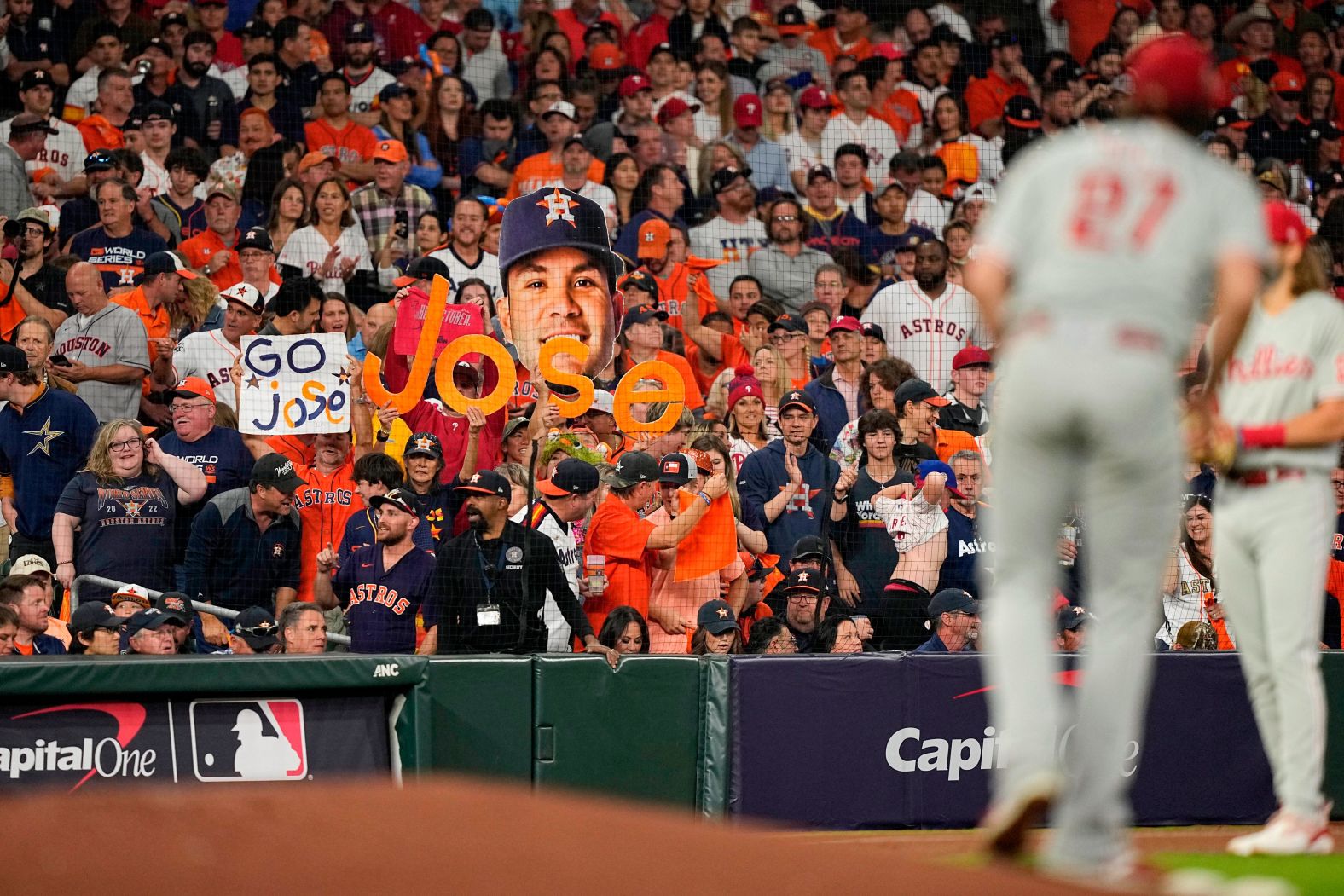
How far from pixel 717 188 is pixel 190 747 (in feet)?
20.3

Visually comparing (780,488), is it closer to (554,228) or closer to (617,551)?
(617,551)

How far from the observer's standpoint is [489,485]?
8.75m

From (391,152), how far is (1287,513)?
330 inches

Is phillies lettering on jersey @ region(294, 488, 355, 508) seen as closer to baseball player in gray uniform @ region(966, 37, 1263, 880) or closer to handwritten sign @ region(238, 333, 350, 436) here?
handwritten sign @ region(238, 333, 350, 436)

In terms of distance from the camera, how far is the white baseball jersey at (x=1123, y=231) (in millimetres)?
3344

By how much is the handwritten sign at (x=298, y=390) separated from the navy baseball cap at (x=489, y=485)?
105 centimetres

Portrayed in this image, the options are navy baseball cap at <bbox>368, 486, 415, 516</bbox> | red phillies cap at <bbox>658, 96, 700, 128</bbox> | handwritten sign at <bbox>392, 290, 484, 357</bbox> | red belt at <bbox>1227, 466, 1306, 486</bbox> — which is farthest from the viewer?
red phillies cap at <bbox>658, 96, 700, 128</bbox>

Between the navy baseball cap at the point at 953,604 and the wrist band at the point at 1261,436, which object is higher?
the wrist band at the point at 1261,436

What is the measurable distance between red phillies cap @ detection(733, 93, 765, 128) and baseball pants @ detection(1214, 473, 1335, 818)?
9267mm

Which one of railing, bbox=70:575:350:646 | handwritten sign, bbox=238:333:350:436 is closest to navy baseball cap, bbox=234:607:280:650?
railing, bbox=70:575:350:646

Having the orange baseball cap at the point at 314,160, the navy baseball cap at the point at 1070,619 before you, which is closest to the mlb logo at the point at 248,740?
the navy baseball cap at the point at 1070,619

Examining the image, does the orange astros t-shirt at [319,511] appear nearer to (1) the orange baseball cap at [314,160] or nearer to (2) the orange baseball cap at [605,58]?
(1) the orange baseball cap at [314,160]

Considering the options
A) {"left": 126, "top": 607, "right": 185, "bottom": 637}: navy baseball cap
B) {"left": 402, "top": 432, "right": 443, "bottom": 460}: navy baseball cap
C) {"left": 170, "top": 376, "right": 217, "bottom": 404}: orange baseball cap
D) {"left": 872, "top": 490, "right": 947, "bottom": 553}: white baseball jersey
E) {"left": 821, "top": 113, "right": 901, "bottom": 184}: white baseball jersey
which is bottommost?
{"left": 126, "top": 607, "right": 185, "bottom": 637}: navy baseball cap

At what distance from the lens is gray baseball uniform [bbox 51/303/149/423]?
9609 mm
